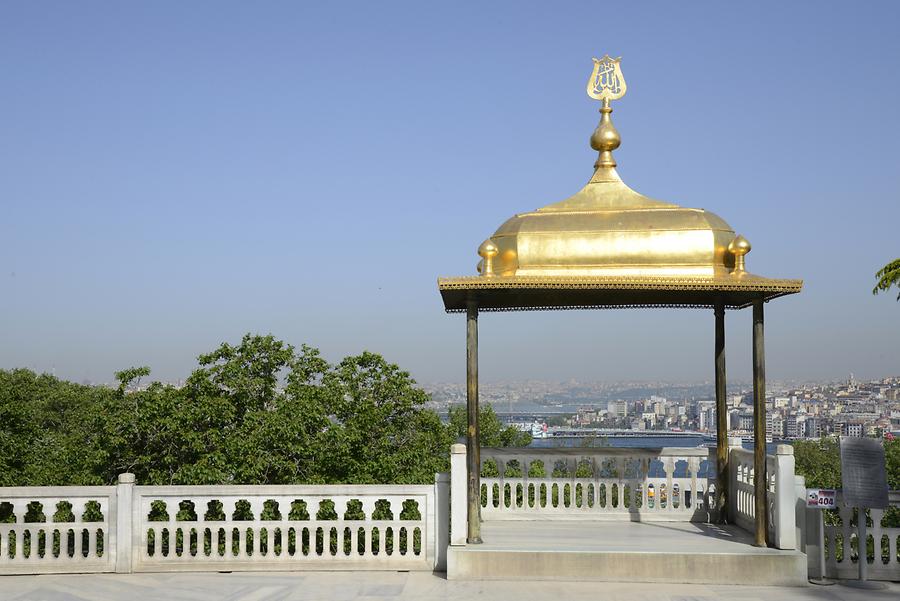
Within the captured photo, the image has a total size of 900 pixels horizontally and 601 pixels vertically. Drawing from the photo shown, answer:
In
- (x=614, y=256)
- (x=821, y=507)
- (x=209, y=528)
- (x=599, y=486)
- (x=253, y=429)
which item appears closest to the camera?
(x=821, y=507)

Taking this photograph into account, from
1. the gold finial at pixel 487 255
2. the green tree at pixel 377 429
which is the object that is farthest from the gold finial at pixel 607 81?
the green tree at pixel 377 429

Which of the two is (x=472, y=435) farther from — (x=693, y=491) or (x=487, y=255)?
(x=693, y=491)

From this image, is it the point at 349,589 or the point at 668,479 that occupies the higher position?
the point at 668,479

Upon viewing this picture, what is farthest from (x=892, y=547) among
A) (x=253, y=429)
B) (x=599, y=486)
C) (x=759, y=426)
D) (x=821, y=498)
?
(x=253, y=429)

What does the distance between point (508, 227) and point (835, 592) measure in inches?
183

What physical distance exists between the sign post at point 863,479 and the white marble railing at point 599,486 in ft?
8.02

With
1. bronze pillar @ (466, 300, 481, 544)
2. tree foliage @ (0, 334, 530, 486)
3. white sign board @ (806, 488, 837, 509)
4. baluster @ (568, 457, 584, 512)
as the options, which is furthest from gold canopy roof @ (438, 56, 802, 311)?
tree foliage @ (0, 334, 530, 486)

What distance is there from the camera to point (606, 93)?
10500 millimetres

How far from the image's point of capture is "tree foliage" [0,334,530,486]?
14617mm

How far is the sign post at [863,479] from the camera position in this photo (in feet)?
27.0

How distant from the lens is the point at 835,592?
8125mm

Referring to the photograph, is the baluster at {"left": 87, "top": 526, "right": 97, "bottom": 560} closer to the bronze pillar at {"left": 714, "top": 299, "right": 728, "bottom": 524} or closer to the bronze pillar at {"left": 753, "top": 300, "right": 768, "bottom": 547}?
the bronze pillar at {"left": 753, "top": 300, "right": 768, "bottom": 547}

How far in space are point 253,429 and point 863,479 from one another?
10149mm

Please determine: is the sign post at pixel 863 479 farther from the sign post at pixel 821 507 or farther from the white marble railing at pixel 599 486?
the white marble railing at pixel 599 486
